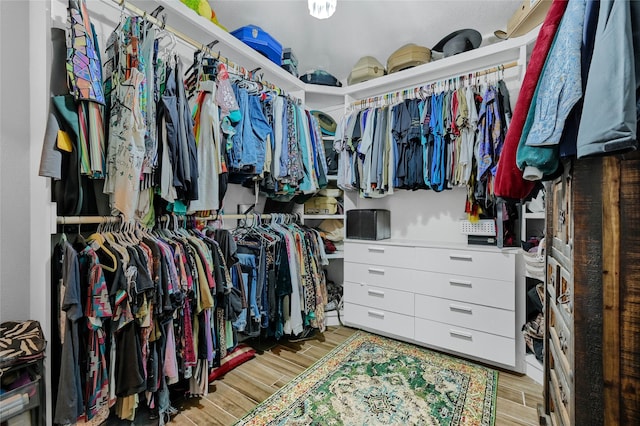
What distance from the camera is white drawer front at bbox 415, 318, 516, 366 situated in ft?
6.07

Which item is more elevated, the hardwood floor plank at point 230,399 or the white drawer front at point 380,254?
the white drawer front at point 380,254

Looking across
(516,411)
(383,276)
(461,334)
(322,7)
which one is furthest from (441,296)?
(322,7)

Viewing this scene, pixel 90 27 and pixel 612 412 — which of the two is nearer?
pixel 612 412

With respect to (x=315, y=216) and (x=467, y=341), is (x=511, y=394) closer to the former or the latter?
(x=467, y=341)

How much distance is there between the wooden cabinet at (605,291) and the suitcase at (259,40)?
86.4 inches

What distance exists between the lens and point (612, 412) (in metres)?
0.66

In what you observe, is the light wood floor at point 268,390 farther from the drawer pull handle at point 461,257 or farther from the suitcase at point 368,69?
the suitcase at point 368,69

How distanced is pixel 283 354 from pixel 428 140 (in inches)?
79.0

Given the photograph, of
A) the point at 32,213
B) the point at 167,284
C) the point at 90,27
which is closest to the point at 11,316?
the point at 32,213

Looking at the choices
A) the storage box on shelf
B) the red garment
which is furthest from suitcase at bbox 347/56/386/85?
the storage box on shelf

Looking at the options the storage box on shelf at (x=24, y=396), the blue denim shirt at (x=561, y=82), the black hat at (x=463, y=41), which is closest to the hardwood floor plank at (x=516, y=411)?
the blue denim shirt at (x=561, y=82)

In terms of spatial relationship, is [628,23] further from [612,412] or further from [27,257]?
[27,257]

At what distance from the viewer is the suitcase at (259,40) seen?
2.13 meters

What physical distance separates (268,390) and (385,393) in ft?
2.28
